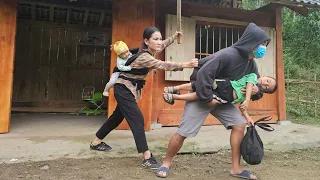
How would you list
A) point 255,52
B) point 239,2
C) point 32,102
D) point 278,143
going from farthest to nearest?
point 32,102, point 239,2, point 278,143, point 255,52

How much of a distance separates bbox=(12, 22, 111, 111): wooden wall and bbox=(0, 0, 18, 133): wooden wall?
362cm

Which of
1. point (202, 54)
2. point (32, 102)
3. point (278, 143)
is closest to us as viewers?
point (278, 143)

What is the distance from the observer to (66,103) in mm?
8250

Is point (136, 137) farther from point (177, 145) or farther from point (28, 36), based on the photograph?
point (28, 36)

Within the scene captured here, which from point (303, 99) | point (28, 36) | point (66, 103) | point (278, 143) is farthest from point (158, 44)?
point (303, 99)

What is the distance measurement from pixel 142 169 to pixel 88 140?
1.44 metres

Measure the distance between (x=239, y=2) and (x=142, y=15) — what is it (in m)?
3.38

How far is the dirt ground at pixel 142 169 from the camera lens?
270 cm

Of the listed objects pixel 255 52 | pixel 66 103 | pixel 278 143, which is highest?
pixel 255 52

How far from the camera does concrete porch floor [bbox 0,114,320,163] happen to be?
11.0 ft

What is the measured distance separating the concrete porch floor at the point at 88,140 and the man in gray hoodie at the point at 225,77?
1025 mm

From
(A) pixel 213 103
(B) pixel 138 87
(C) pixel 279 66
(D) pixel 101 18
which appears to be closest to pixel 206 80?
(A) pixel 213 103

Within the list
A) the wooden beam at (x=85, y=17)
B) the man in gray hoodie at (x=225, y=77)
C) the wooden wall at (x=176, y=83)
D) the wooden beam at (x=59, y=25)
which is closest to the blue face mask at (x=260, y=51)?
the man in gray hoodie at (x=225, y=77)

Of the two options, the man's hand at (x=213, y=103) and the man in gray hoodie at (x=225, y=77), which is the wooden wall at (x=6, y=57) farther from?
the man's hand at (x=213, y=103)
